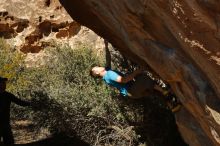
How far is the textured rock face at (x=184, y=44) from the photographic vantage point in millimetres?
4391

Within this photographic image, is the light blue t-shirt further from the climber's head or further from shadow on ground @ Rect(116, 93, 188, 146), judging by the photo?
shadow on ground @ Rect(116, 93, 188, 146)

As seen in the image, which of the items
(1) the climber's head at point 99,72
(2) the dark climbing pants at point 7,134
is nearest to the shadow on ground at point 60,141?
(2) the dark climbing pants at point 7,134

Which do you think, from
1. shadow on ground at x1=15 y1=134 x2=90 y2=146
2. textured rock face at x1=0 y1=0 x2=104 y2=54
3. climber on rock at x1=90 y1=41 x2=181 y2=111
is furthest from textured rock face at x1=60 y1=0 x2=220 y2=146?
textured rock face at x1=0 y1=0 x2=104 y2=54

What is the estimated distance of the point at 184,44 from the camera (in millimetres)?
4805

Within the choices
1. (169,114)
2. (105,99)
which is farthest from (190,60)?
(105,99)

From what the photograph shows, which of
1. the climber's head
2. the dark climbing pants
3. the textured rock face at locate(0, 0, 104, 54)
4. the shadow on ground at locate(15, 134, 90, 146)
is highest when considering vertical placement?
the climber's head

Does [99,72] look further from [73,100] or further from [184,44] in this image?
[73,100]

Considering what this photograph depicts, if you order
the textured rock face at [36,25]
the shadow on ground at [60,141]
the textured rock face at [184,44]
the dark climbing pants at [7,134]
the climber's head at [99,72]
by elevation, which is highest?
the textured rock face at [184,44]

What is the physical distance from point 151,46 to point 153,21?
1.30 feet

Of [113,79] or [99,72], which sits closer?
[113,79]

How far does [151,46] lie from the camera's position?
5.54 meters

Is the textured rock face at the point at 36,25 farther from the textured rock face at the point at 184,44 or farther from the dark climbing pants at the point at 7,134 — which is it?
the textured rock face at the point at 184,44

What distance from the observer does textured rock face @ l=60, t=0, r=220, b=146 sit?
4391 mm

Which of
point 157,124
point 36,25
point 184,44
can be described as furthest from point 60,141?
point 184,44
